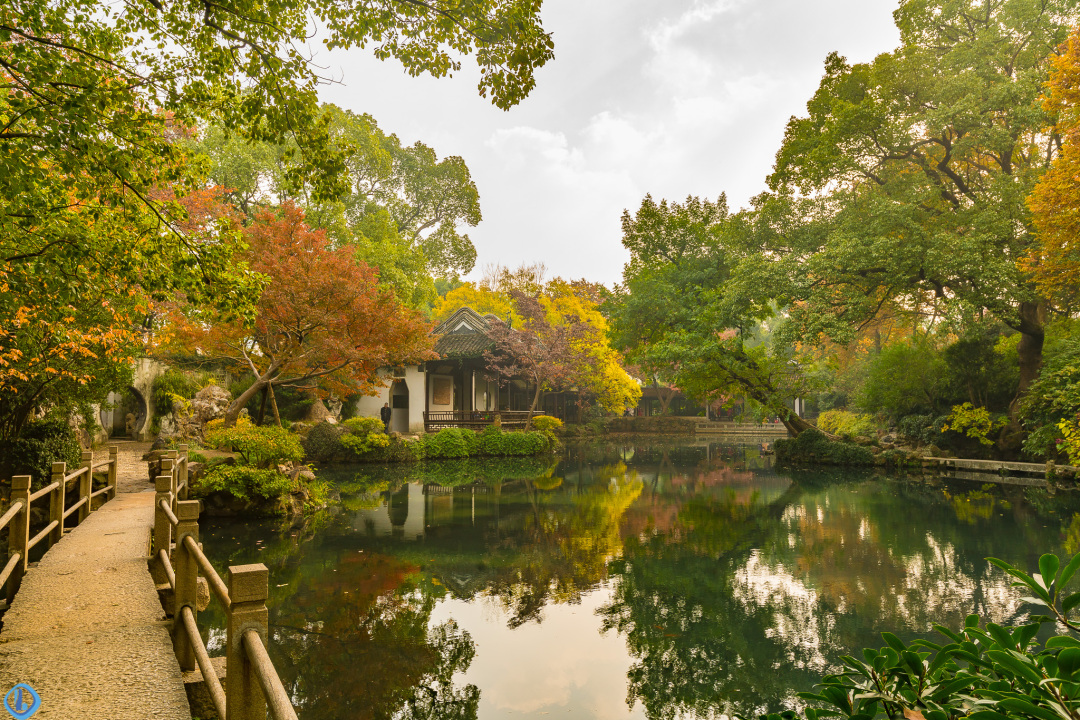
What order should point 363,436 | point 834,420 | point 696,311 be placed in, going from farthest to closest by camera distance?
Result: point 834,420
point 696,311
point 363,436

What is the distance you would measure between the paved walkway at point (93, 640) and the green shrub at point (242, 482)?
3790 millimetres

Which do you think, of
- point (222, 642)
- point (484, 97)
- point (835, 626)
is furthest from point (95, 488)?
point (835, 626)

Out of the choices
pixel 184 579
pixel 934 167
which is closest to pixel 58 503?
pixel 184 579

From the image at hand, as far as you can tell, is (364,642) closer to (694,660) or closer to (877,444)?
(694,660)

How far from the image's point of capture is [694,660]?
4793mm

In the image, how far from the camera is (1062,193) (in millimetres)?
10656

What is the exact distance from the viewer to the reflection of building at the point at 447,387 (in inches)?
907

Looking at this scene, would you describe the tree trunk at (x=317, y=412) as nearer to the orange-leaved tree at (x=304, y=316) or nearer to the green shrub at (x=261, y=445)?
the orange-leaved tree at (x=304, y=316)

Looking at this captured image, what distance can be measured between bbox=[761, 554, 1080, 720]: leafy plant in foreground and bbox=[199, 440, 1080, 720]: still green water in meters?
2.70

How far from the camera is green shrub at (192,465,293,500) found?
9.64m

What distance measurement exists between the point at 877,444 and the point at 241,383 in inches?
871

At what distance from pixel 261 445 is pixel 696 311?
1521cm

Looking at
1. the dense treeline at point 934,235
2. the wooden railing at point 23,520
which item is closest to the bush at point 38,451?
the wooden railing at point 23,520

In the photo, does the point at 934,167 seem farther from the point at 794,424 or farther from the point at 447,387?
the point at 447,387
